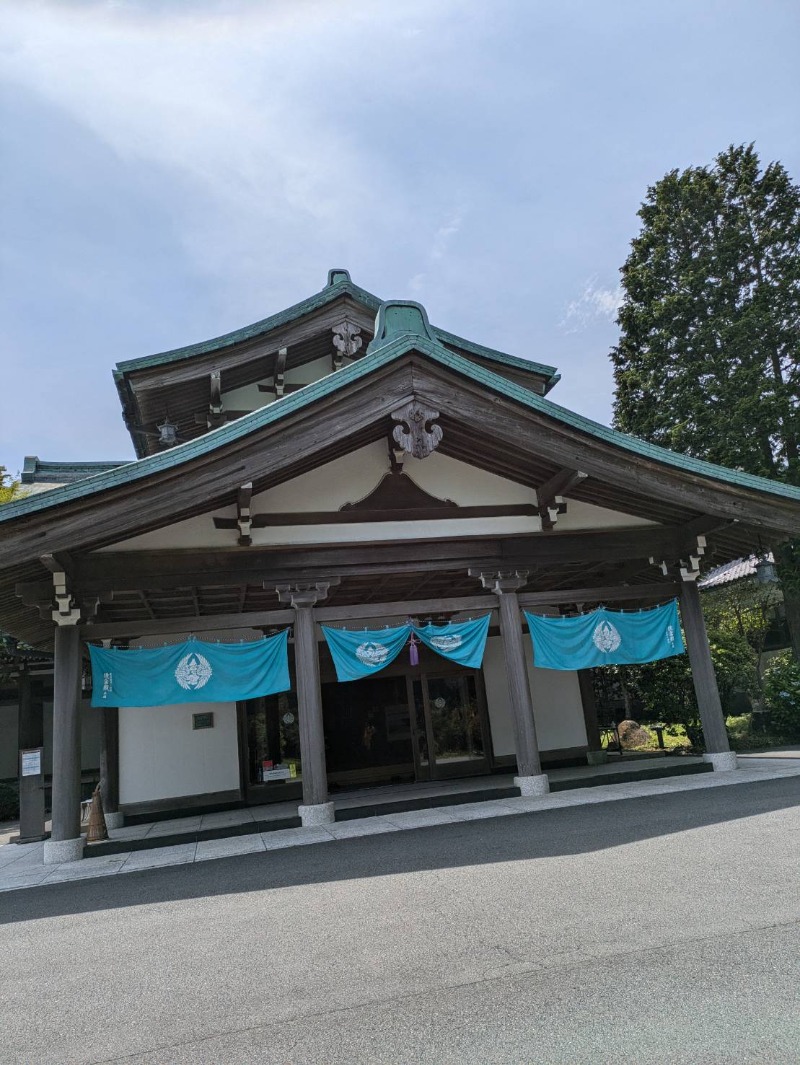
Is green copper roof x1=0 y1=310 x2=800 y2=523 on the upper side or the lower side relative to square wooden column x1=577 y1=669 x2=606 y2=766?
upper

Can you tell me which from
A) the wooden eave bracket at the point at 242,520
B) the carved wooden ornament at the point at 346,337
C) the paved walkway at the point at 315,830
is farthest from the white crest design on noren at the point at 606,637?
the carved wooden ornament at the point at 346,337

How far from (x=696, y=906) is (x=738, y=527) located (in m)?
8.33

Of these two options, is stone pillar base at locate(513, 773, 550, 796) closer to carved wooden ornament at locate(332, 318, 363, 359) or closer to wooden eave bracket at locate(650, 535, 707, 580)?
wooden eave bracket at locate(650, 535, 707, 580)

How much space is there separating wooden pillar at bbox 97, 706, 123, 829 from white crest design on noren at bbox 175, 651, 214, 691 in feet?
13.3

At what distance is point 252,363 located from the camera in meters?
13.9

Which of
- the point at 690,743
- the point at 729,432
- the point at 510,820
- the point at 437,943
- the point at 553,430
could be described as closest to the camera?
the point at 437,943

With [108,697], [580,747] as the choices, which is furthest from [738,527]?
[108,697]

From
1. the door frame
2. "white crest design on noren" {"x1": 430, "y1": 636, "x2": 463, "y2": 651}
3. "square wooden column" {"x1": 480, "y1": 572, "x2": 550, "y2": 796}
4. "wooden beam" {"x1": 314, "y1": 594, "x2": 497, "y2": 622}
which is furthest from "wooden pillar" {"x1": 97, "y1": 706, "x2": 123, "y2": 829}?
"square wooden column" {"x1": 480, "y1": 572, "x2": 550, "y2": 796}

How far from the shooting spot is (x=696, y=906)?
460 cm

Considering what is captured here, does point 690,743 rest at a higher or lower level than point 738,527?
lower

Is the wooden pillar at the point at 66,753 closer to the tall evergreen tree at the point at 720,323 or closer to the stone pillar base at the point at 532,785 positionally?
the stone pillar base at the point at 532,785

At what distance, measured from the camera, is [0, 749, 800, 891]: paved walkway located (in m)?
8.09

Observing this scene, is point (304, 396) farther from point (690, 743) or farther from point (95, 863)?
point (690, 743)

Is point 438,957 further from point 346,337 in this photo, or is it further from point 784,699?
point 784,699
